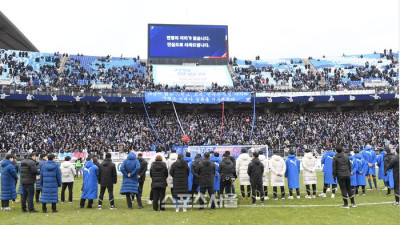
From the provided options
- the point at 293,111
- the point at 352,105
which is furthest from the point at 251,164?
the point at 352,105

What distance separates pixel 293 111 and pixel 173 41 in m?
17.4

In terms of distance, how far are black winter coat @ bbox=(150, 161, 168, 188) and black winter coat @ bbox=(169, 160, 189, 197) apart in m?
0.24

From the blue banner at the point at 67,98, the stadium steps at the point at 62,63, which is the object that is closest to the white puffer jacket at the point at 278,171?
the blue banner at the point at 67,98

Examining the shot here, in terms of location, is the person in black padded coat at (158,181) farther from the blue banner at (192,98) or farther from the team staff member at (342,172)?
the blue banner at (192,98)

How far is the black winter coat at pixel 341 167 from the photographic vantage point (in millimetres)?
10930

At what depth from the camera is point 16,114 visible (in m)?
38.0

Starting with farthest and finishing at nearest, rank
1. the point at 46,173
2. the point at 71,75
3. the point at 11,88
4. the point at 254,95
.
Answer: the point at 71,75 → the point at 254,95 → the point at 11,88 → the point at 46,173

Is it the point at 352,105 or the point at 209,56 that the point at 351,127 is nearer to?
the point at 352,105

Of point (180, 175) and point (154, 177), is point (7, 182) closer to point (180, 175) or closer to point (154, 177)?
point (154, 177)

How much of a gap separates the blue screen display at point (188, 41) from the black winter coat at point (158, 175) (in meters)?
37.2

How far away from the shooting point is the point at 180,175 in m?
11.2

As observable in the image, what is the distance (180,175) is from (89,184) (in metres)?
3.09

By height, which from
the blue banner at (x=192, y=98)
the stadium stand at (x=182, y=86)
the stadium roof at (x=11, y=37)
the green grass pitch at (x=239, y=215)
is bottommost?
the green grass pitch at (x=239, y=215)

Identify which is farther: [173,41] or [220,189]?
[173,41]
